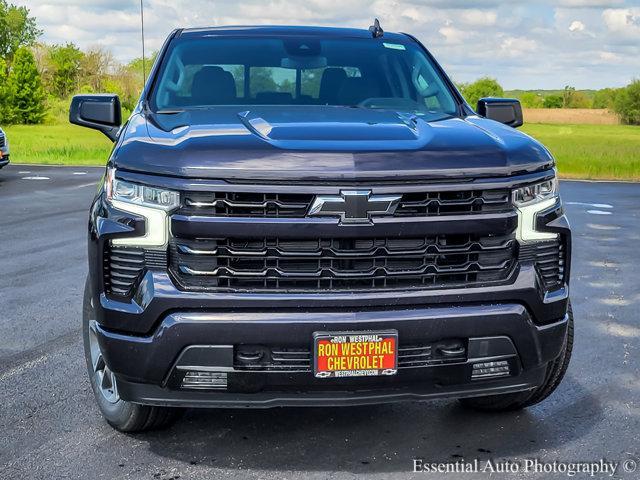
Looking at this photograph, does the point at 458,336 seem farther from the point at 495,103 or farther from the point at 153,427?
the point at 495,103

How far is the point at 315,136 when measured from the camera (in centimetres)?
358

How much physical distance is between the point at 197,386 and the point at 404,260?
3.09ft

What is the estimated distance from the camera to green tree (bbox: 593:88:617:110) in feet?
265

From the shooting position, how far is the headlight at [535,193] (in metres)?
3.60

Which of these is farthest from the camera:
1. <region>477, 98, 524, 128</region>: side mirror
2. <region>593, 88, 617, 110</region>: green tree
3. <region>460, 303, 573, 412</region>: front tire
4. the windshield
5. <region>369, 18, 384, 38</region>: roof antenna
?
<region>593, 88, 617, 110</region>: green tree

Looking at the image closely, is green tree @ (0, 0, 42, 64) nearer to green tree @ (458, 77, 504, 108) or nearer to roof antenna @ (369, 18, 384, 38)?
green tree @ (458, 77, 504, 108)

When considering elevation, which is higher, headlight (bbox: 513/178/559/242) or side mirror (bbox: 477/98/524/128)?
side mirror (bbox: 477/98/524/128)

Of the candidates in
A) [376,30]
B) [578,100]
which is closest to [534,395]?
[376,30]

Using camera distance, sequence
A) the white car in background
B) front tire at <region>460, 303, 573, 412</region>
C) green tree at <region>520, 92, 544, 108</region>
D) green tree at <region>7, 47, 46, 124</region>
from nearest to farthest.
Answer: front tire at <region>460, 303, 573, 412</region> → the white car in background → green tree at <region>7, 47, 46, 124</region> → green tree at <region>520, 92, 544, 108</region>

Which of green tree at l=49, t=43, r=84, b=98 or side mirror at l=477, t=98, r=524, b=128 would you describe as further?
green tree at l=49, t=43, r=84, b=98

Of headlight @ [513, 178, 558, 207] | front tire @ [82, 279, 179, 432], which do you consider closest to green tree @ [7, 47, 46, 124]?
front tire @ [82, 279, 179, 432]

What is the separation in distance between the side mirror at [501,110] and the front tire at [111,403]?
247cm

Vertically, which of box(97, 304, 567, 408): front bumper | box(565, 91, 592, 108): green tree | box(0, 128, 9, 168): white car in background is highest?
box(97, 304, 567, 408): front bumper

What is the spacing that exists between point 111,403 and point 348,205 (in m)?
1.54
